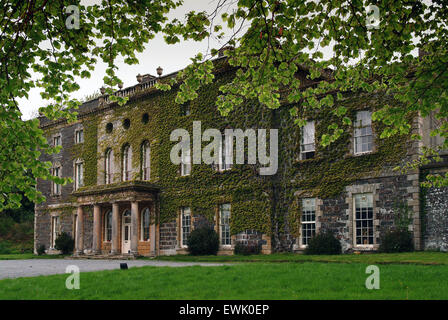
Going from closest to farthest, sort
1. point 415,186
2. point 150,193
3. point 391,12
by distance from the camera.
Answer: point 391,12, point 415,186, point 150,193

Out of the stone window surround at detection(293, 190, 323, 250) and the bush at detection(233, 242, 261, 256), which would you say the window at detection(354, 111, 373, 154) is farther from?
the bush at detection(233, 242, 261, 256)

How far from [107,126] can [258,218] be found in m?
14.9

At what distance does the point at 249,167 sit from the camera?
2583cm

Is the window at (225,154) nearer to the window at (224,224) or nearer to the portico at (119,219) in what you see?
the window at (224,224)

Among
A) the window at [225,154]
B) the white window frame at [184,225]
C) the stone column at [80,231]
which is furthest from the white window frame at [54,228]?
the window at [225,154]

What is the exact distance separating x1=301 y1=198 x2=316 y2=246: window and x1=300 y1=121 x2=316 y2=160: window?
7.26 feet

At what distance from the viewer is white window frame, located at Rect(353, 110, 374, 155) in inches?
880

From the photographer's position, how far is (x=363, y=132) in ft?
74.0

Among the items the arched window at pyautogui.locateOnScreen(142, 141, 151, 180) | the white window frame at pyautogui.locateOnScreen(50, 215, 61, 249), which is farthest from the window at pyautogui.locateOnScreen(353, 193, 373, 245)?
the white window frame at pyautogui.locateOnScreen(50, 215, 61, 249)

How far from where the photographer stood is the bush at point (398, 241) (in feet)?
66.6

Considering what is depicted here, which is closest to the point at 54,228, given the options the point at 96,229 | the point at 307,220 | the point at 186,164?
the point at 96,229

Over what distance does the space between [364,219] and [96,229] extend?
17.6 metres
